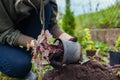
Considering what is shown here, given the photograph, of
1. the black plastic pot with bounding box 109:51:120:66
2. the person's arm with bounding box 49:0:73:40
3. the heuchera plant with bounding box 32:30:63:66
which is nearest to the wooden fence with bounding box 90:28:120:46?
the black plastic pot with bounding box 109:51:120:66

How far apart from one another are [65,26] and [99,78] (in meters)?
3.84

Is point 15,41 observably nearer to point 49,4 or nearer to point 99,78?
point 49,4

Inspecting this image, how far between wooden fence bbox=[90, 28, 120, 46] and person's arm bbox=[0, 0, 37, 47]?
3.27 metres

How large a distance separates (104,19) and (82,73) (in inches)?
159

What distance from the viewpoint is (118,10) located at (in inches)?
250

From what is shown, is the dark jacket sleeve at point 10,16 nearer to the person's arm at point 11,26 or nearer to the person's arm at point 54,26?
the person's arm at point 11,26

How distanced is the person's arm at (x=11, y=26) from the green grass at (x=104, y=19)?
3.58 meters

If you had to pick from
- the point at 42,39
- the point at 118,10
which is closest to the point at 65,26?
the point at 118,10

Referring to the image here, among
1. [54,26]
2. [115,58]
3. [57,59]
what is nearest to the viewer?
[57,59]

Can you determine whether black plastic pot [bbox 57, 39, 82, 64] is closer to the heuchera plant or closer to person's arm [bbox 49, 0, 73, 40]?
the heuchera plant

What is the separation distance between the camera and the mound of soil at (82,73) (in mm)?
2719

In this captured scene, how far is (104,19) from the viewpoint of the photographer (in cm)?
669

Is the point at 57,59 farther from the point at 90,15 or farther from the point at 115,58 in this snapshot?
the point at 90,15

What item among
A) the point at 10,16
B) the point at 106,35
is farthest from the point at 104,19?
the point at 10,16
